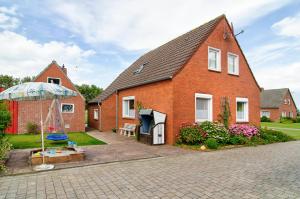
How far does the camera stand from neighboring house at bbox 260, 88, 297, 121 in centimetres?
4631

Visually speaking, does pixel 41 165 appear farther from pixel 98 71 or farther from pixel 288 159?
pixel 98 71

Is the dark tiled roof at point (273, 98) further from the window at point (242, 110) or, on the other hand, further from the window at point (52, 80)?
the window at point (52, 80)

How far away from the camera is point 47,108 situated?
18375 mm

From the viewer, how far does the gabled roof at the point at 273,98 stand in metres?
46.8

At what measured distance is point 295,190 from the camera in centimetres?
539

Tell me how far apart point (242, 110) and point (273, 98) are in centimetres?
3789

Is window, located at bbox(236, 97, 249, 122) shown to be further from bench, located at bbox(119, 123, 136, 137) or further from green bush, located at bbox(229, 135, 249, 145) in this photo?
bench, located at bbox(119, 123, 136, 137)

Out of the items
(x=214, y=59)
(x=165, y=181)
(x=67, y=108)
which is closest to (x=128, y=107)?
(x=67, y=108)

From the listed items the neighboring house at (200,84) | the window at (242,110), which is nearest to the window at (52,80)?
the neighboring house at (200,84)

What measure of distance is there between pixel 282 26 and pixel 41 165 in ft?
50.8

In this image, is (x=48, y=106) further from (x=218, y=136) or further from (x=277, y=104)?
(x=277, y=104)

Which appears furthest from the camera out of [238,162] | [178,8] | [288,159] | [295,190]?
[178,8]

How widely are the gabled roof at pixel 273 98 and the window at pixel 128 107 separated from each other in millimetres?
40025

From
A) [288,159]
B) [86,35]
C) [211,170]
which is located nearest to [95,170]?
[211,170]
